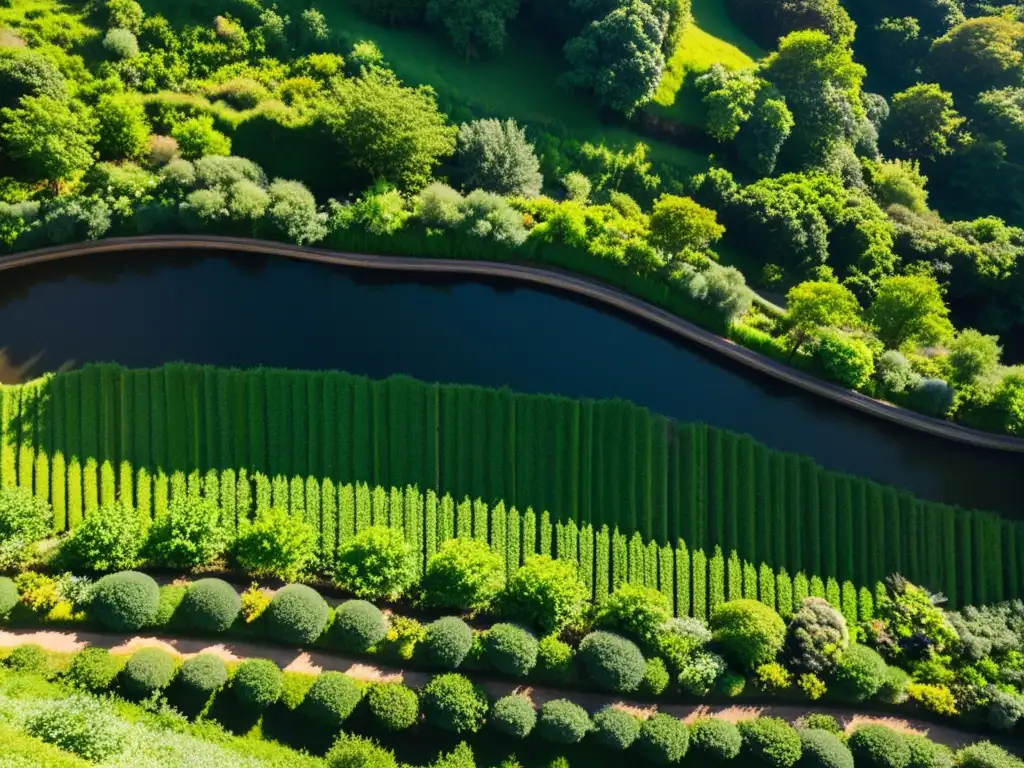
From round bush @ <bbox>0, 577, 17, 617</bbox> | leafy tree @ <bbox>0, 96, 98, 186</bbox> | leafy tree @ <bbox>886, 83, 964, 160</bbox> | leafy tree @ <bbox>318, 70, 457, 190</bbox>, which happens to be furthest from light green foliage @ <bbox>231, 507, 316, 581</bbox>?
leafy tree @ <bbox>886, 83, 964, 160</bbox>

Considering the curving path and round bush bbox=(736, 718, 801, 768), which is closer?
round bush bbox=(736, 718, 801, 768)

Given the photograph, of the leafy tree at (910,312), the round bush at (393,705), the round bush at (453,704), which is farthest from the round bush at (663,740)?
the leafy tree at (910,312)

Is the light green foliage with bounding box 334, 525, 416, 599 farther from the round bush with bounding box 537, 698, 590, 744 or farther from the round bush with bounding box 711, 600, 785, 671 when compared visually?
the round bush with bounding box 711, 600, 785, 671

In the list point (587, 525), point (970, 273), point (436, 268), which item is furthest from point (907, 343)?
point (436, 268)

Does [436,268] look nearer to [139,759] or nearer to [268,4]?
[268,4]

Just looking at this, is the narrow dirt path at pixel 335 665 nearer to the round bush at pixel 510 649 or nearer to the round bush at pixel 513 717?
the round bush at pixel 513 717

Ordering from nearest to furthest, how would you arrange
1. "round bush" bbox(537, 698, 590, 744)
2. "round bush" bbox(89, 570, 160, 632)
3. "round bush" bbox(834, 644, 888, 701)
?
"round bush" bbox(537, 698, 590, 744)
"round bush" bbox(89, 570, 160, 632)
"round bush" bbox(834, 644, 888, 701)

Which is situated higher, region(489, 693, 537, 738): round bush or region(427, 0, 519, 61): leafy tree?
region(427, 0, 519, 61): leafy tree
